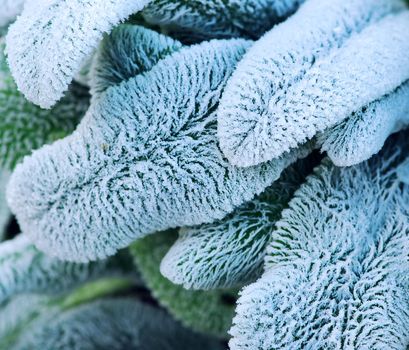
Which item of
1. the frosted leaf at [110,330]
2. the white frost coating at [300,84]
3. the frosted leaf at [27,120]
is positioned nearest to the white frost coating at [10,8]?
the frosted leaf at [27,120]

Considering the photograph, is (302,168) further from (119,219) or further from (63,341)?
(63,341)

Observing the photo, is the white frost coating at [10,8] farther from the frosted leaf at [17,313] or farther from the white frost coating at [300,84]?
the frosted leaf at [17,313]

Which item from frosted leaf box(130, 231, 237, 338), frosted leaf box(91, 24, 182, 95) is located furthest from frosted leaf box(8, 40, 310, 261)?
frosted leaf box(130, 231, 237, 338)

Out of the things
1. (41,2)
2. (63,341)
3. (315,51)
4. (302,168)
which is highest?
(41,2)

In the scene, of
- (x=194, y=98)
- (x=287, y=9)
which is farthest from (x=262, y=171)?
(x=287, y=9)

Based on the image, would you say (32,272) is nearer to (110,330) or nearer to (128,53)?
(110,330)

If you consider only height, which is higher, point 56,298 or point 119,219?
point 119,219
